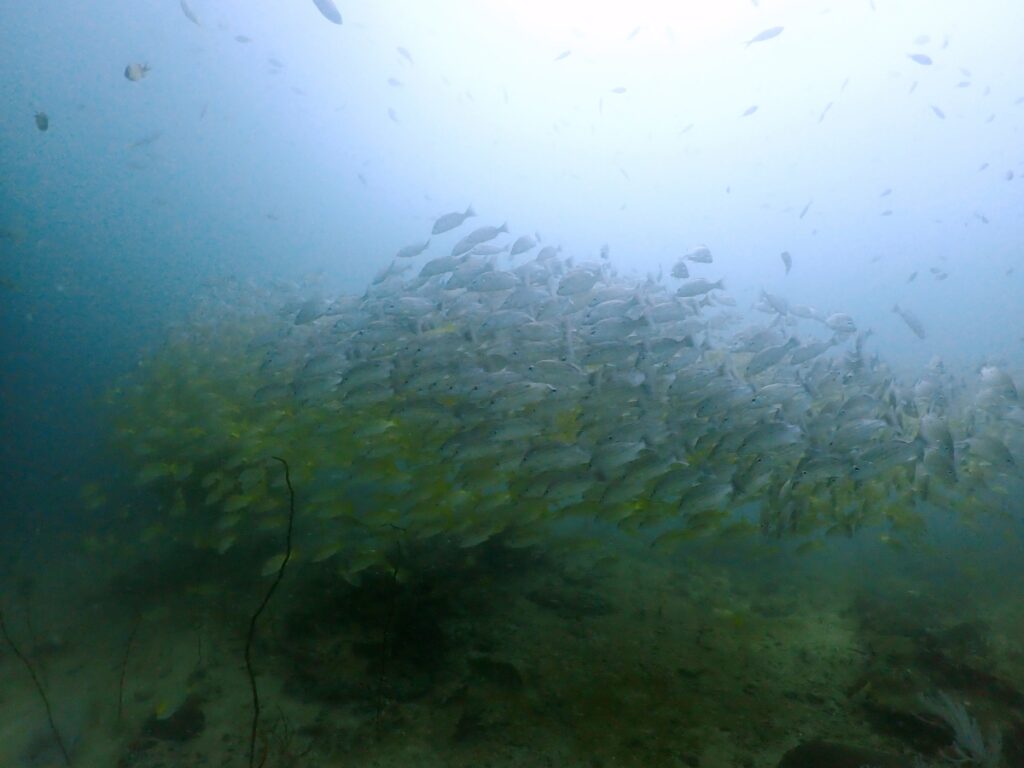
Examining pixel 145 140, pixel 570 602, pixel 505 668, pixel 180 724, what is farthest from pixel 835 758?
pixel 145 140

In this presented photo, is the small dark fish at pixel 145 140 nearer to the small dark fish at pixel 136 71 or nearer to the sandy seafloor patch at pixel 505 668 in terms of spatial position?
the small dark fish at pixel 136 71

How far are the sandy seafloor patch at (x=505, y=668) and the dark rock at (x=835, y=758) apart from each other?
0.17 metres

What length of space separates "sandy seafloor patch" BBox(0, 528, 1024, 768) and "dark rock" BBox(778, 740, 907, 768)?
165mm

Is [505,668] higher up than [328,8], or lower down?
lower down

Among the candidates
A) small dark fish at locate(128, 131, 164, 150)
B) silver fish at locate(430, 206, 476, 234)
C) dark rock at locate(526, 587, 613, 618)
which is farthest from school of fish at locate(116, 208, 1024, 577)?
small dark fish at locate(128, 131, 164, 150)

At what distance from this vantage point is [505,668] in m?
5.01

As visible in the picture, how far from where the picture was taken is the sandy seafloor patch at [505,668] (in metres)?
4.28

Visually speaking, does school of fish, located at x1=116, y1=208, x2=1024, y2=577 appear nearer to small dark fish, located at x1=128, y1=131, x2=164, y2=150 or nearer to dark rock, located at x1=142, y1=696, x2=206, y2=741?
dark rock, located at x1=142, y1=696, x2=206, y2=741

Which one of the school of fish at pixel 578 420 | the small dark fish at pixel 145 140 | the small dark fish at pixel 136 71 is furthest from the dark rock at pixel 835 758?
the small dark fish at pixel 145 140

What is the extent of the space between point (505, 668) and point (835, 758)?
2790 mm

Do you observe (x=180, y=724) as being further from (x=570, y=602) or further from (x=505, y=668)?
→ (x=570, y=602)

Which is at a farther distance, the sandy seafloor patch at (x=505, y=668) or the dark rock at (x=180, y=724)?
the dark rock at (x=180, y=724)

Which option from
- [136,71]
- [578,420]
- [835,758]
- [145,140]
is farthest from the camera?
[145,140]

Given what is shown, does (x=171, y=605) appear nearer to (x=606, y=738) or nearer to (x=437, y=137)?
(x=606, y=738)
